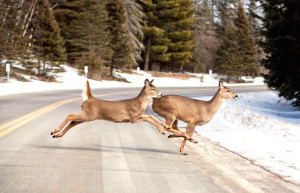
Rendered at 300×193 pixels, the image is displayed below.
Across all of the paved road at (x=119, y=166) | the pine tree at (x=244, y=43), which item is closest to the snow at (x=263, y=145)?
the paved road at (x=119, y=166)

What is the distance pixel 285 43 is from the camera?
18.5 m

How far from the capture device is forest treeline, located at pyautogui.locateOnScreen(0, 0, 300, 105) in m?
19.0

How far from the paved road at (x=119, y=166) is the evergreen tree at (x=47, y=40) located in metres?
28.7

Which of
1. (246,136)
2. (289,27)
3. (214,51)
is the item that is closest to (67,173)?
(246,136)

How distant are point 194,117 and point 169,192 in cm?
268

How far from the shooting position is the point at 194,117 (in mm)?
7422

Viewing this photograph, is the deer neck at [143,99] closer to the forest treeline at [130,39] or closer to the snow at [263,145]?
the snow at [263,145]

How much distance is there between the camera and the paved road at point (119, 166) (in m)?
5.19

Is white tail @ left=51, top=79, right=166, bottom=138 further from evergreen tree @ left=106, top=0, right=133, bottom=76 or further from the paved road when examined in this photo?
evergreen tree @ left=106, top=0, right=133, bottom=76

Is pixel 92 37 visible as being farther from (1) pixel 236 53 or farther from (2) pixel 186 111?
(2) pixel 186 111

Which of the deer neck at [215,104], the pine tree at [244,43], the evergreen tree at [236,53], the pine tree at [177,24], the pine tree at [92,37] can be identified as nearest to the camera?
the deer neck at [215,104]

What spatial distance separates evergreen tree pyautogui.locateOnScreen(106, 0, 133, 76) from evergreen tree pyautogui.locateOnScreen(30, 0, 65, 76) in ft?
25.3

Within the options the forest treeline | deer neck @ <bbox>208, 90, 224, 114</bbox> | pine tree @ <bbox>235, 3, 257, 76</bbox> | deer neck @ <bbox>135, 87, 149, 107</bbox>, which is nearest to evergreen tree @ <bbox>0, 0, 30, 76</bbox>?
the forest treeline

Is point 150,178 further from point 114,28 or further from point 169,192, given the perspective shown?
point 114,28
